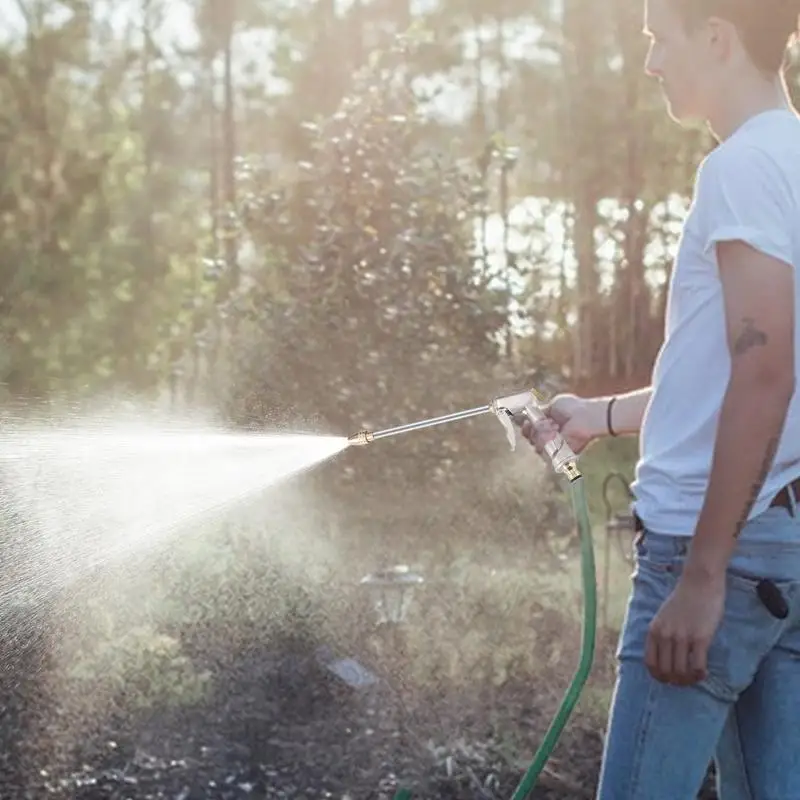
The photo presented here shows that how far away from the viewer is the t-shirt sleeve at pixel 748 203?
1.76 m

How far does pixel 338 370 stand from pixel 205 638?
117 cm

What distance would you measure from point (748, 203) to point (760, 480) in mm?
340

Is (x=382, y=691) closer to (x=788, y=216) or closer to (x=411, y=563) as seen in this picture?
(x=411, y=563)

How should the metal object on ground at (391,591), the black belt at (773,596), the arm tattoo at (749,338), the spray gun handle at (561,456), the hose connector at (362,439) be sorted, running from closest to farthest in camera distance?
the arm tattoo at (749,338)
the black belt at (773,596)
the spray gun handle at (561,456)
the hose connector at (362,439)
the metal object on ground at (391,591)

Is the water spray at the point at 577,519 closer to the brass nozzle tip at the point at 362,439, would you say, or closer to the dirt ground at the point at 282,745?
the brass nozzle tip at the point at 362,439

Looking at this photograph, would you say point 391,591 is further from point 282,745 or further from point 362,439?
point 362,439

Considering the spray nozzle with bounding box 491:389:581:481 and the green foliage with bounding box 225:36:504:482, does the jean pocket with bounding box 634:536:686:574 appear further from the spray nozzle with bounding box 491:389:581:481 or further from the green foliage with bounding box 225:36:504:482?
the green foliage with bounding box 225:36:504:482

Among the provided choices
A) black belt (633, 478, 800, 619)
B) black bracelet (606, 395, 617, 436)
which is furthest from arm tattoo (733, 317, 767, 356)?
black bracelet (606, 395, 617, 436)

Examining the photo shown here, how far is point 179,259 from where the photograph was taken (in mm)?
10664

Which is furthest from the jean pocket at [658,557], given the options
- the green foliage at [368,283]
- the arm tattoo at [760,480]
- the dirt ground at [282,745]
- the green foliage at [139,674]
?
the green foliage at [368,283]

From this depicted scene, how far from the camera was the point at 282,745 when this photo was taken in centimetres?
417

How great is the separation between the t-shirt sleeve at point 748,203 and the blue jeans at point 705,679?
14.4 inches

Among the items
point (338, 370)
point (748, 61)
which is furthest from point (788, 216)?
point (338, 370)

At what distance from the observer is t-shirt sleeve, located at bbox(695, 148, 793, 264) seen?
1.76 m
